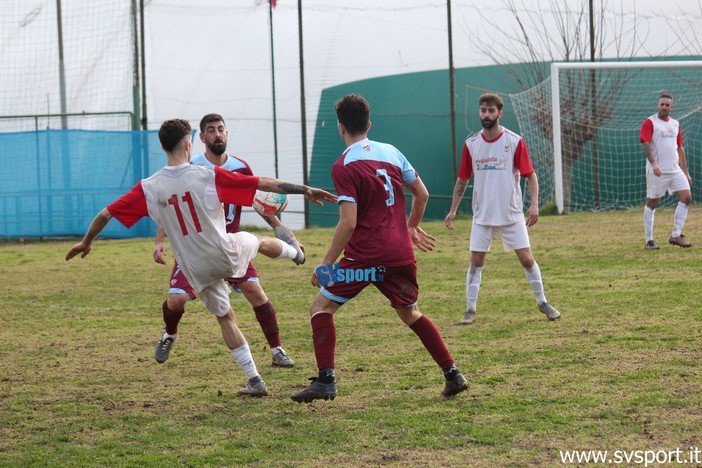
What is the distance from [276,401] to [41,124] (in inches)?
617

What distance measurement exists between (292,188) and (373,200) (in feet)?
1.52

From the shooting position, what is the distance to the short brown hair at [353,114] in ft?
18.5

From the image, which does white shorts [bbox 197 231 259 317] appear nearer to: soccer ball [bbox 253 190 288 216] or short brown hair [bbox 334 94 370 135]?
short brown hair [bbox 334 94 370 135]

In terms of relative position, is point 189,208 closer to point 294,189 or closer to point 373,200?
point 294,189

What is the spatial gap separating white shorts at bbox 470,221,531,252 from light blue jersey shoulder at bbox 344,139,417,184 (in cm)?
291

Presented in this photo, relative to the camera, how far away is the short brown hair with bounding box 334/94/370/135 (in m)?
5.64

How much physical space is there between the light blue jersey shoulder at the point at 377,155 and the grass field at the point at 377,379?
51.6 inches

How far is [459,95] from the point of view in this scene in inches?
886

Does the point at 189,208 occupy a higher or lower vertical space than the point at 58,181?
lower

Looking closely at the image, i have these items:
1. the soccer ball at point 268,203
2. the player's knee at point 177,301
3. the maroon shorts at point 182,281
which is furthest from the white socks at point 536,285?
the player's knee at point 177,301

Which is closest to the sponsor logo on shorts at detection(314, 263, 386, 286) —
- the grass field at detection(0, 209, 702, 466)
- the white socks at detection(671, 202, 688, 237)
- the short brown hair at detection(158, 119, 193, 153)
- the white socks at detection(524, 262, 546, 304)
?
the grass field at detection(0, 209, 702, 466)

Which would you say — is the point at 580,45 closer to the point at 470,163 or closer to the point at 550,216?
the point at 550,216

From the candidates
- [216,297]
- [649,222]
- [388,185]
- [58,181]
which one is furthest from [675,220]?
[58,181]

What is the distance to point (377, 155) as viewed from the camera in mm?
5668
